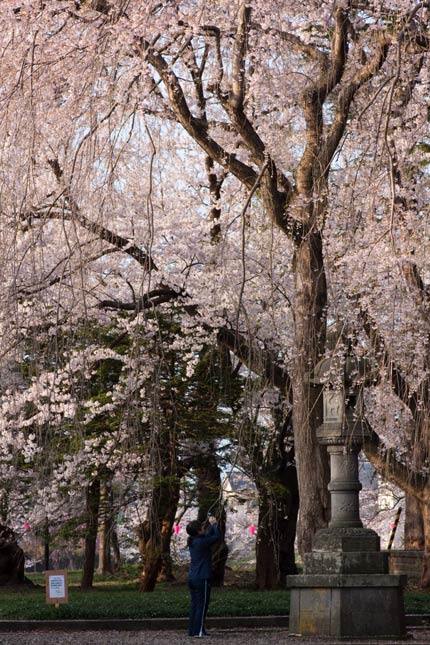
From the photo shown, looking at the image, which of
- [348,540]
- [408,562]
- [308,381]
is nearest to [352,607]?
[348,540]

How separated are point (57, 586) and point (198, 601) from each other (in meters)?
4.25

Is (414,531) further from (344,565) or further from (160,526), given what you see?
(344,565)

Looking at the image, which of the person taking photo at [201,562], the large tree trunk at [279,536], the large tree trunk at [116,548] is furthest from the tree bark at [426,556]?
the person taking photo at [201,562]

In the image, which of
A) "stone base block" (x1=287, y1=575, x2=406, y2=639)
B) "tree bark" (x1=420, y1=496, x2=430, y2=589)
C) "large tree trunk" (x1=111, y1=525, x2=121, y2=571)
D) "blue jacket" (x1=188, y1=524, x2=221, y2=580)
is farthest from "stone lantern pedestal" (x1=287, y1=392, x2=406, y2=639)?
"large tree trunk" (x1=111, y1=525, x2=121, y2=571)

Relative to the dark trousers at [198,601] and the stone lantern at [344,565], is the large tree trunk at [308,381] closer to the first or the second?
the stone lantern at [344,565]

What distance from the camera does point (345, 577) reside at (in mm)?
10555

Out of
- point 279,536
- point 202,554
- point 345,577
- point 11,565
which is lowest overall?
point 345,577

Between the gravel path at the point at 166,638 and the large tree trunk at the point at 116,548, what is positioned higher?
the large tree trunk at the point at 116,548

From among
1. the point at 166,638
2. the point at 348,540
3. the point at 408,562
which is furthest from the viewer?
the point at 408,562

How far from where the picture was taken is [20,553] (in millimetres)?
26891

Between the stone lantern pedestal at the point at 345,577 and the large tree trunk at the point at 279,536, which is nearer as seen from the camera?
the stone lantern pedestal at the point at 345,577

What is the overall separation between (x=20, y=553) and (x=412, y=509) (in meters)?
10.4

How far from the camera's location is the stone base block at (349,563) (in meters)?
10.7

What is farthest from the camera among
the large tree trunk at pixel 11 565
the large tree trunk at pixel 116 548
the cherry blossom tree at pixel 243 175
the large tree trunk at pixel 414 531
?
the large tree trunk at pixel 11 565
